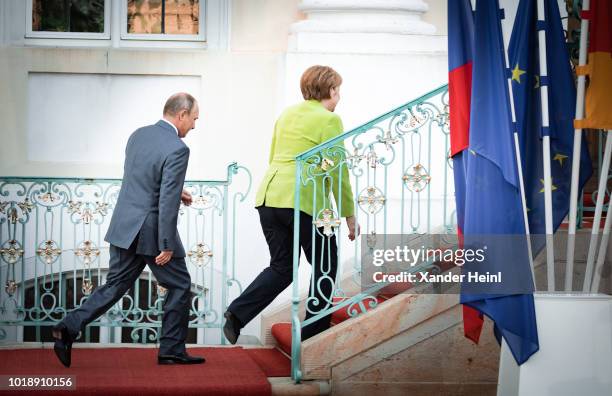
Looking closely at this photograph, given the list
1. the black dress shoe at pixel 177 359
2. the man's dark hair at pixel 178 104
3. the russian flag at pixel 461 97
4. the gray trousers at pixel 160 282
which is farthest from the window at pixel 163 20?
the russian flag at pixel 461 97

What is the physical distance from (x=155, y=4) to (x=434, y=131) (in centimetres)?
279

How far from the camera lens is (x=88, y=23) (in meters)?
10.2

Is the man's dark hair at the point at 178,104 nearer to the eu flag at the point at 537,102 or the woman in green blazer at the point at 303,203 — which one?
the woman in green blazer at the point at 303,203

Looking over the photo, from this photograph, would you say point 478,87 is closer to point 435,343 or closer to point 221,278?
point 435,343

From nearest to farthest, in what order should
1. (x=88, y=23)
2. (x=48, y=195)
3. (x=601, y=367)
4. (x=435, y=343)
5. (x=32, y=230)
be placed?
(x=601, y=367) < (x=435, y=343) < (x=48, y=195) < (x=32, y=230) < (x=88, y=23)

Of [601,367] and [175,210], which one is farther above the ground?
[175,210]

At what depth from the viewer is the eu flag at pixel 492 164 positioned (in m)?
5.95

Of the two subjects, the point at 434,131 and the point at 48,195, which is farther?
the point at 434,131

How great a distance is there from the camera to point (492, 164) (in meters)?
6.03

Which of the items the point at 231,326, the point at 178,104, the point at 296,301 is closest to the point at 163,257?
the point at 231,326

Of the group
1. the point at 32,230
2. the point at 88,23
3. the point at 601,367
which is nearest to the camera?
the point at 601,367

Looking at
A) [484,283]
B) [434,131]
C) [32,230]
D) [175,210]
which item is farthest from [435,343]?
[32,230]

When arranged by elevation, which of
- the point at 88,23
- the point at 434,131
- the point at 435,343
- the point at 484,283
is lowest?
the point at 435,343

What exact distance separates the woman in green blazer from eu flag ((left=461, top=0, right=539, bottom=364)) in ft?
4.86
